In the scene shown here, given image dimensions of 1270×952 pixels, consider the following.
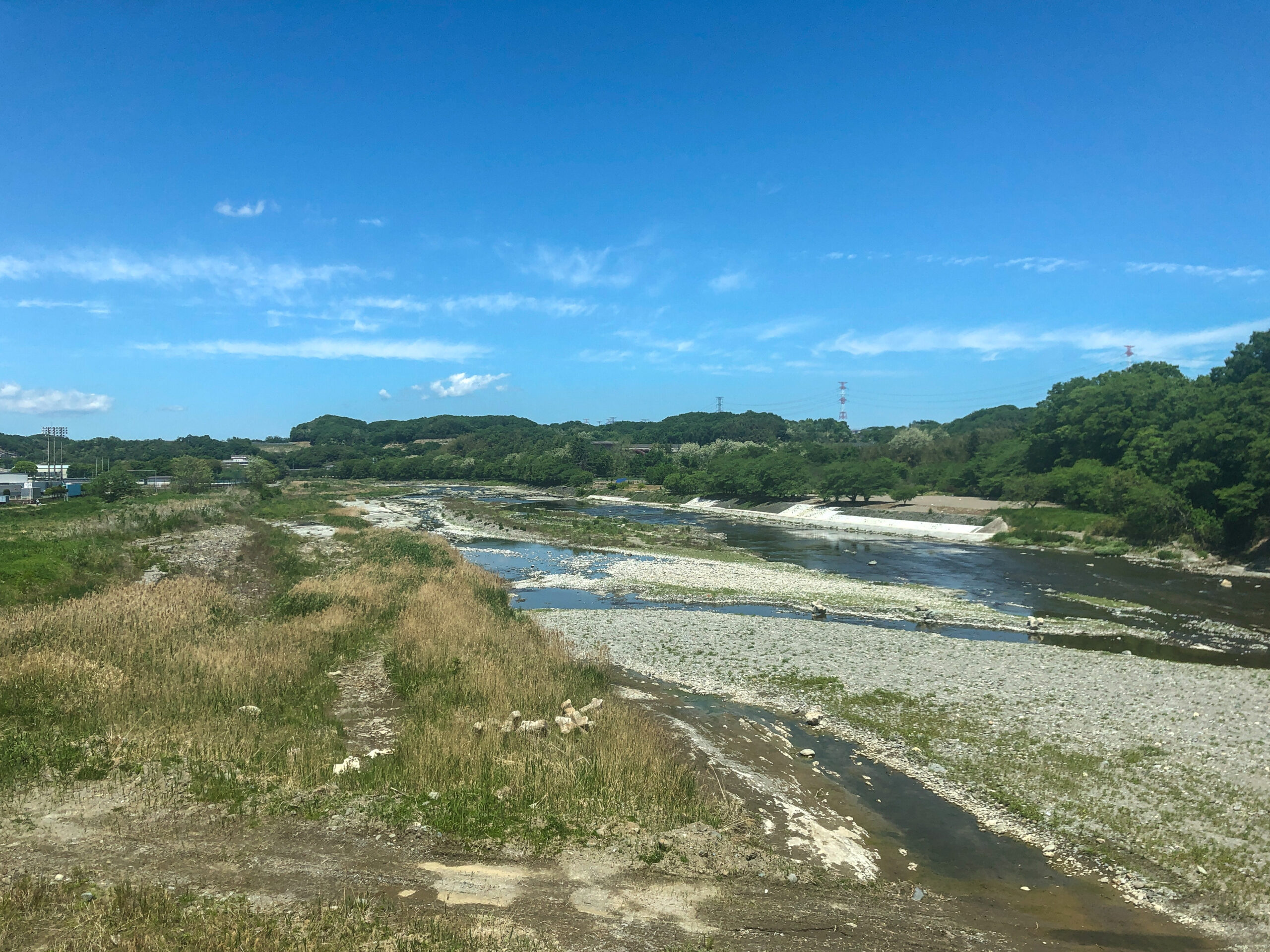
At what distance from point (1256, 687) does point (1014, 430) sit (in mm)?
99033

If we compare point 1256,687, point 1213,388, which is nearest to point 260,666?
point 1256,687

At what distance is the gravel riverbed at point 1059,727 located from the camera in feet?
35.9

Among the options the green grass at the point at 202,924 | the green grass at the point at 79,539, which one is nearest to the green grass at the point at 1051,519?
the green grass at the point at 202,924

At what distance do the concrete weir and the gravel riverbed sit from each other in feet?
148

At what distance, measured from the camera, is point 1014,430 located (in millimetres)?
107750

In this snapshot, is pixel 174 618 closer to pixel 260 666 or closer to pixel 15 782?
pixel 260 666

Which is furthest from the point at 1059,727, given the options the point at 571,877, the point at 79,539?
the point at 79,539

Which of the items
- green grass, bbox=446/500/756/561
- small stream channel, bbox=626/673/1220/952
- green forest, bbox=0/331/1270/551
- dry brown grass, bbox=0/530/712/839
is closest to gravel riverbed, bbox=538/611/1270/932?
small stream channel, bbox=626/673/1220/952

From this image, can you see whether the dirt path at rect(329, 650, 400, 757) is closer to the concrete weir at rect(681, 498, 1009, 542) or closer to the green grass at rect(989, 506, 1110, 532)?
the concrete weir at rect(681, 498, 1009, 542)

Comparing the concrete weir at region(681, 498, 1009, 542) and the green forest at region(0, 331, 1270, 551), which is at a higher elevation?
the green forest at region(0, 331, 1270, 551)

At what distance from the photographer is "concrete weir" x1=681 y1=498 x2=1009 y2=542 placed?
6594 cm

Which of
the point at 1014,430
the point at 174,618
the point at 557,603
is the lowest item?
the point at 557,603

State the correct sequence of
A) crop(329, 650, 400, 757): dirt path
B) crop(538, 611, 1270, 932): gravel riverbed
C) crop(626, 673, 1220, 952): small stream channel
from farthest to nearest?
crop(329, 650, 400, 757): dirt path → crop(538, 611, 1270, 932): gravel riverbed → crop(626, 673, 1220, 952): small stream channel

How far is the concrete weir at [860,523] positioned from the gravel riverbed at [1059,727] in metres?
45.1
